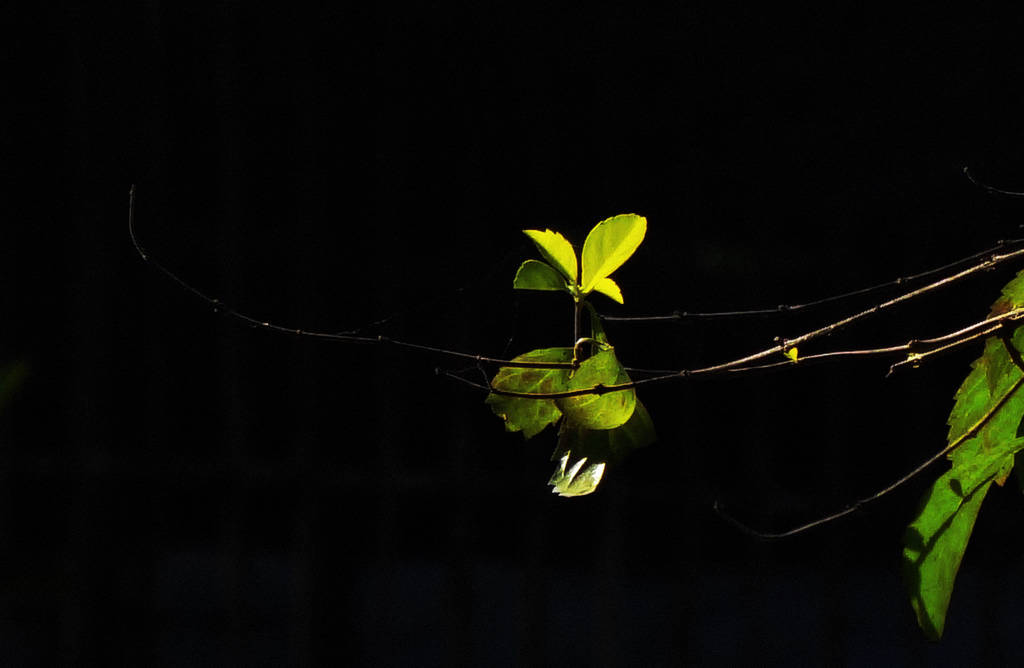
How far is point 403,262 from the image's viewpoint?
2100mm

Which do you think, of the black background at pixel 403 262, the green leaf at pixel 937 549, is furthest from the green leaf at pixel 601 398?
the black background at pixel 403 262

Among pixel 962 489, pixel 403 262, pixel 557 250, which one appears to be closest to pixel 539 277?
pixel 557 250

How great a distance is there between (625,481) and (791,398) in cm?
43

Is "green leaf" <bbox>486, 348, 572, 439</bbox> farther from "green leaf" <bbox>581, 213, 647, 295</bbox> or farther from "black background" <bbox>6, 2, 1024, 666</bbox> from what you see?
"black background" <bbox>6, 2, 1024, 666</bbox>

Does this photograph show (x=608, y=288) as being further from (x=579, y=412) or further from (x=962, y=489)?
(x=962, y=489)

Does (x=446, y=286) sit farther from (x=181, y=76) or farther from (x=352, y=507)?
(x=181, y=76)

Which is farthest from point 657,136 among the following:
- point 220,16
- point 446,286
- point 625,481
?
point 220,16

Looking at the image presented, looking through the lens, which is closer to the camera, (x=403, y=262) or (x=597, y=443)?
(x=597, y=443)

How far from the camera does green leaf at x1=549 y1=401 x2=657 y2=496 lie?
1.56ft

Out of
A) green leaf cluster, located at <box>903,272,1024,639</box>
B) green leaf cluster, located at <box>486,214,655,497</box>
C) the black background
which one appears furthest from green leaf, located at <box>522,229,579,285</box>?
the black background

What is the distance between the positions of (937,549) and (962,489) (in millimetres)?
25

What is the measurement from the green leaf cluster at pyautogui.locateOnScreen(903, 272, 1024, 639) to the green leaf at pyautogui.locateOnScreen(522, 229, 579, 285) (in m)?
0.16

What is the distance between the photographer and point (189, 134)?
6.81 ft

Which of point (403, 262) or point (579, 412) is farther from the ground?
point (403, 262)
